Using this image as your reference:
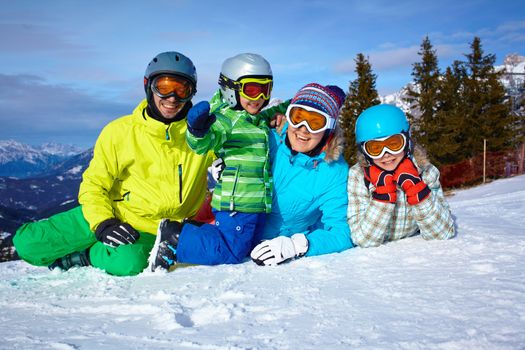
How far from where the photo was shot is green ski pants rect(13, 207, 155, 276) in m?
3.78

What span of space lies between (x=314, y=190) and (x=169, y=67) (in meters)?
1.76

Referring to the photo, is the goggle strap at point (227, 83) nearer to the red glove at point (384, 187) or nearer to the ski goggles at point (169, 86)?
the ski goggles at point (169, 86)

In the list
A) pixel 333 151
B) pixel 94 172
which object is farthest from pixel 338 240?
pixel 94 172

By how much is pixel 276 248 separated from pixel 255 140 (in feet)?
3.24

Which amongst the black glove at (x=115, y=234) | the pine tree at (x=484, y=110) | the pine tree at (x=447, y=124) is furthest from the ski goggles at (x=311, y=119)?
the pine tree at (x=484, y=110)

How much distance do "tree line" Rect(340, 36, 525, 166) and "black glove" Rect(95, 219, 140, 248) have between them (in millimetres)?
24083

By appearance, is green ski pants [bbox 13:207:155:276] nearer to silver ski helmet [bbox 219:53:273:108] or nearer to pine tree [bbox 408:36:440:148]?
silver ski helmet [bbox 219:53:273:108]

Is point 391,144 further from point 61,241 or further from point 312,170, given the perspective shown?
point 61,241

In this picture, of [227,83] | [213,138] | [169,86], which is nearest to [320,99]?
[227,83]

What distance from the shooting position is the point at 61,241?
390 cm

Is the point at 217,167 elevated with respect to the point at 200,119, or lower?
lower

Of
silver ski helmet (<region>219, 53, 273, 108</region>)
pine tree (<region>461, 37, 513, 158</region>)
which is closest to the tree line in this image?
pine tree (<region>461, 37, 513, 158</region>)

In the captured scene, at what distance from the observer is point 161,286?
115 inches

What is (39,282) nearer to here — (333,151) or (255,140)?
(255,140)
